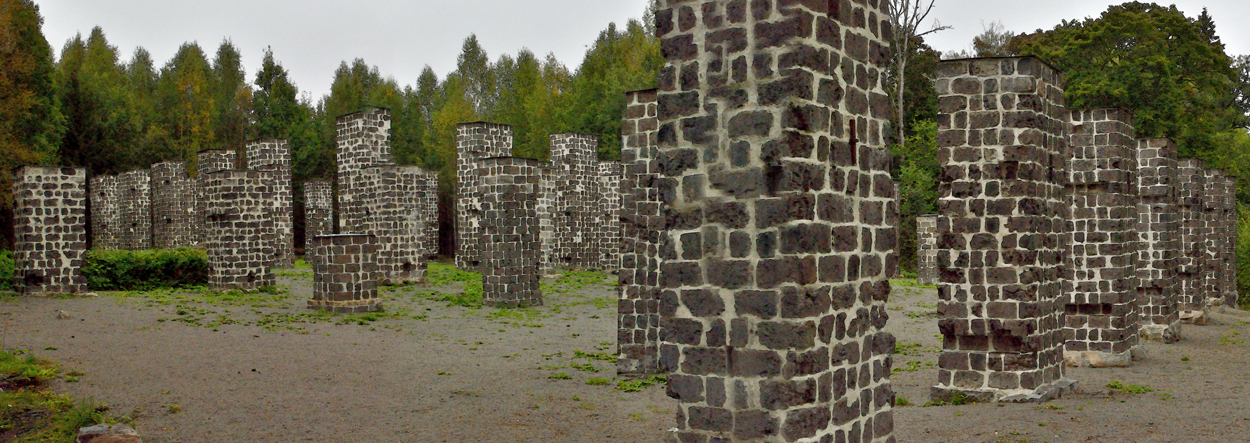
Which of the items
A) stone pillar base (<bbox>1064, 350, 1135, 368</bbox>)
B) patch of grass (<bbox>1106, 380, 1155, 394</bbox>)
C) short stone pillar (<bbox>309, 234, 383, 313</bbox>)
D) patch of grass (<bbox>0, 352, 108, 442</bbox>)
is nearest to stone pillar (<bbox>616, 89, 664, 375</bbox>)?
patch of grass (<bbox>1106, 380, 1155, 394</bbox>)

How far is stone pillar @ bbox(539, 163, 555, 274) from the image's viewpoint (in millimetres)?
27812

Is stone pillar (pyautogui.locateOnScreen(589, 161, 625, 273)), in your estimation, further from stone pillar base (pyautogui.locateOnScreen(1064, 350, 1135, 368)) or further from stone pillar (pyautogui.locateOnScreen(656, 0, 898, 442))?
stone pillar (pyautogui.locateOnScreen(656, 0, 898, 442))

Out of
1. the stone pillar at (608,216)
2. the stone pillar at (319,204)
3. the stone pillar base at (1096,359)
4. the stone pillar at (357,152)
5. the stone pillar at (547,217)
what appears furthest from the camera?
the stone pillar at (319,204)

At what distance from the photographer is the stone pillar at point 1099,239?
43.9 feet

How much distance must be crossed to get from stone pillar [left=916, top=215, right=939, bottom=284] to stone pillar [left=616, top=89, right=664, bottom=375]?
1953cm

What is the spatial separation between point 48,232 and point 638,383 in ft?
50.1

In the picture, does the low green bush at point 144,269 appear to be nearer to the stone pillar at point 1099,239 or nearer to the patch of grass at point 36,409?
the patch of grass at point 36,409

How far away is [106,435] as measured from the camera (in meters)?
7.58

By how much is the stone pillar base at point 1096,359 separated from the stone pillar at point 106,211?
34908mm

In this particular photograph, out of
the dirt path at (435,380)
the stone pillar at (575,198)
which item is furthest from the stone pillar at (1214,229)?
the stone pillar at (575,198)

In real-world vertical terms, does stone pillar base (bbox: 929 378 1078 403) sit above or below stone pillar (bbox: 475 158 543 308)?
below

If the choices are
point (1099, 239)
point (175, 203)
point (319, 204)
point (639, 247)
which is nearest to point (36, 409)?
point (639, 247)

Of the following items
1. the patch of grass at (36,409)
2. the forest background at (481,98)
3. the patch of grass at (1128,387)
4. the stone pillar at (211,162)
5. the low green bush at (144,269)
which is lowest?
the patch of grass at (1128,387)

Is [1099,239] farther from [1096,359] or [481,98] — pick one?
[481,98]
